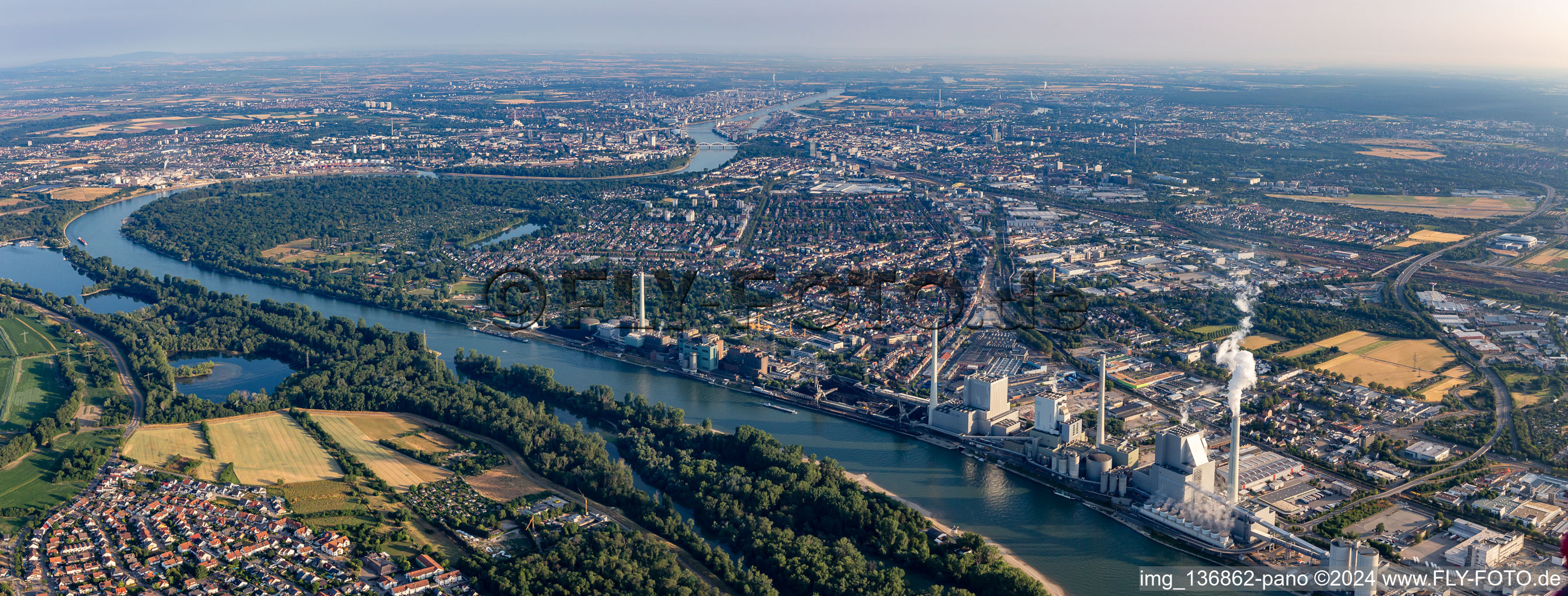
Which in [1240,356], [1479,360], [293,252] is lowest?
[1479,360]

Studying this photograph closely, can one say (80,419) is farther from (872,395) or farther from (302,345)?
(872,395)

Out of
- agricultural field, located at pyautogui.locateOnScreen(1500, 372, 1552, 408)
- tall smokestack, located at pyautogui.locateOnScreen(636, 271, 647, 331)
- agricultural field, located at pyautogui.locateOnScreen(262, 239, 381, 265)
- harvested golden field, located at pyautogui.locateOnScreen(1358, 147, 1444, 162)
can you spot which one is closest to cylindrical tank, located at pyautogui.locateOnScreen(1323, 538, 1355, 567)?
agricultural field, located at pyautogui.locateOnScreen(1500, 372, 1552, 408)

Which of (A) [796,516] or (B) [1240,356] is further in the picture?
(B) [1240,356]

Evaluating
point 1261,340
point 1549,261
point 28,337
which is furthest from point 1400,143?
point 28,337

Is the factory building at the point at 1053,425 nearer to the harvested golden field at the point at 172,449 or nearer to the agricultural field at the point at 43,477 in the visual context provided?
the harvested golden field at the point at 172,449

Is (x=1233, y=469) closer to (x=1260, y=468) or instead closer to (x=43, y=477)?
(x=1260, y=468)

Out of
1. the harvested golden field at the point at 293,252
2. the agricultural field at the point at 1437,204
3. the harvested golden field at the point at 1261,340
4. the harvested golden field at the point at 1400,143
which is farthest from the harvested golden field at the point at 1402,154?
the harvested golden field at the point at 293,252
